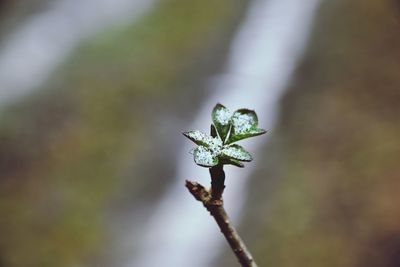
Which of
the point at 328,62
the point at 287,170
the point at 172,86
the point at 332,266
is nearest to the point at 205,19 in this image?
the point at 172,86

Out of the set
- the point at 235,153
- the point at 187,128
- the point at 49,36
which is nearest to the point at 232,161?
the point at 235,153

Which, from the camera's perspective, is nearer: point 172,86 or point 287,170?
point 287,170

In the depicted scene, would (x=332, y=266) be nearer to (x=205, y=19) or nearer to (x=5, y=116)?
(x=5, y=116)

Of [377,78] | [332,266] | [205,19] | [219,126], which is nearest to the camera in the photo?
[219,126]

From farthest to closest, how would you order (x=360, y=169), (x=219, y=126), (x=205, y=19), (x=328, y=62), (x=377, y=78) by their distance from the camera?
(x=205, y=19) → (x=328, y=62) → (x=377, y=78) → (x=360, y=169) → (x=219, y=126)

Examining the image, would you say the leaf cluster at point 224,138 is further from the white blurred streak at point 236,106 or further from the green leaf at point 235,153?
the white blurred streak at point 236,106

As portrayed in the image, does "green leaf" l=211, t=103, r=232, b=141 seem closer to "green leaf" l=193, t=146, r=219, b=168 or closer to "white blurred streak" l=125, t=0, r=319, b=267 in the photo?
"green leaf" l=193, t=146, r=219, b=168

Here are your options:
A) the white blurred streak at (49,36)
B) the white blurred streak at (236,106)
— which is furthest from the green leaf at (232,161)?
the white blurred streak at (49,36)
